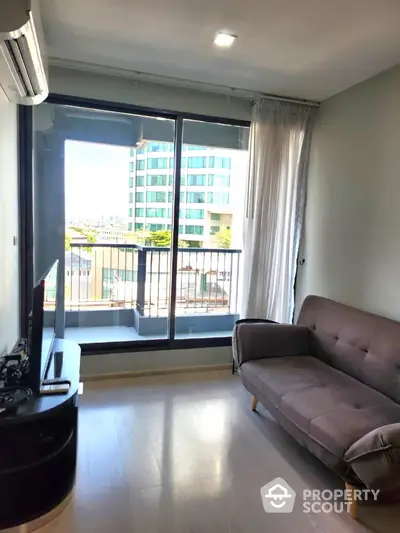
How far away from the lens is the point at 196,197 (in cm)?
384

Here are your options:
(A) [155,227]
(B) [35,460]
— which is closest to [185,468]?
(B) [35,460]

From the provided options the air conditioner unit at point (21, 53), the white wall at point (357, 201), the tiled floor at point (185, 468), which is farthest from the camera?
the white wall at point (357, 201)

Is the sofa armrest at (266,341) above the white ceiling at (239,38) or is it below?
below

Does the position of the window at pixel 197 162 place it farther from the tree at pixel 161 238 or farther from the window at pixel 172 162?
the tree at pixel 161 238

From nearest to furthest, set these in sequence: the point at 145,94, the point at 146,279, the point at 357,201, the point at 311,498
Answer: the point at 311,498 → the point at 357,201 → the point at 145,94 → the point at 146,279

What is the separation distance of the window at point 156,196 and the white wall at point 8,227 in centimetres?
126

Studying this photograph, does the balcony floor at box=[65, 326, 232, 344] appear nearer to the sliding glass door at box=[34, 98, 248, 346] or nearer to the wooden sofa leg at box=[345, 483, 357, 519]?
the sliding glass door at box=[34, 98, 248, 346]

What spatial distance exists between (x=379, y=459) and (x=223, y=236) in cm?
271

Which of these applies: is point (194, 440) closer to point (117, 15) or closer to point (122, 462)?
point (122, 462)

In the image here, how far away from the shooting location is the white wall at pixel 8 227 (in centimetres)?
236

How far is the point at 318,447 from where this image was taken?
6.54 feet

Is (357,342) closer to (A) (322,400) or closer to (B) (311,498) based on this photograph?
(A) (322,400)

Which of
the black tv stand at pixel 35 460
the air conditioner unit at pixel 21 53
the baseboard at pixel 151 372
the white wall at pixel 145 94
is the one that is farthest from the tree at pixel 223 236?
the black tv stand at pixel 35 460

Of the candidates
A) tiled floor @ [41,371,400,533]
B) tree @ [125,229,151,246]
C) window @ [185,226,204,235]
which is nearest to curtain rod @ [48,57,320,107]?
window @ [185,226,204,235]
